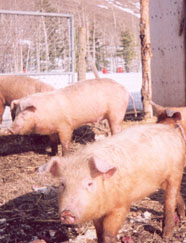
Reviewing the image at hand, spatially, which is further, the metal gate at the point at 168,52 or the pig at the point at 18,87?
the metal gate at the point at 168,52

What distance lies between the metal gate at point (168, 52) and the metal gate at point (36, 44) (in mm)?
2233

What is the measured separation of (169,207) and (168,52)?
6.20 meters

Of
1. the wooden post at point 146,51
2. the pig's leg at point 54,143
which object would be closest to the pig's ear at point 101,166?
the pig's leg at point 54,143

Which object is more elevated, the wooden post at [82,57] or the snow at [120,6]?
the snow at [120,6]

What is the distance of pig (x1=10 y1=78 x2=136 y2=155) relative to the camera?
20.6 ft

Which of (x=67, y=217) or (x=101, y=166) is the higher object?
(x=101, y=166)

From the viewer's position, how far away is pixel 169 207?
377 centimetres

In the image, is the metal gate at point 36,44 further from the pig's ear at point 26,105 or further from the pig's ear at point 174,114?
the pig's ear at point 174,114

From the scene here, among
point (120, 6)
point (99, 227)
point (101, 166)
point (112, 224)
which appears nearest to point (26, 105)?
point (99, 227)

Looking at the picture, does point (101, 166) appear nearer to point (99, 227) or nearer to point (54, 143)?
point (99, 227)

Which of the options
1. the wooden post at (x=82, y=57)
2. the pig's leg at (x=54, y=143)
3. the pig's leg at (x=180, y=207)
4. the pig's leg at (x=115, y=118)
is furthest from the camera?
the wooden post at (x=82, y=57)

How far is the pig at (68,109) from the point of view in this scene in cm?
628

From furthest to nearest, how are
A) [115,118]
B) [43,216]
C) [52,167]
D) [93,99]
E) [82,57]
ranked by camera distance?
[82,57]
[115,118]
[93,99]
[43,216]
[52,167]

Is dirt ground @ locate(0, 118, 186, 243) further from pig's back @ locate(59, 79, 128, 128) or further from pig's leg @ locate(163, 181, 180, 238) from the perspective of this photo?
pig's back @ locate(59, 79, 128, 128)
